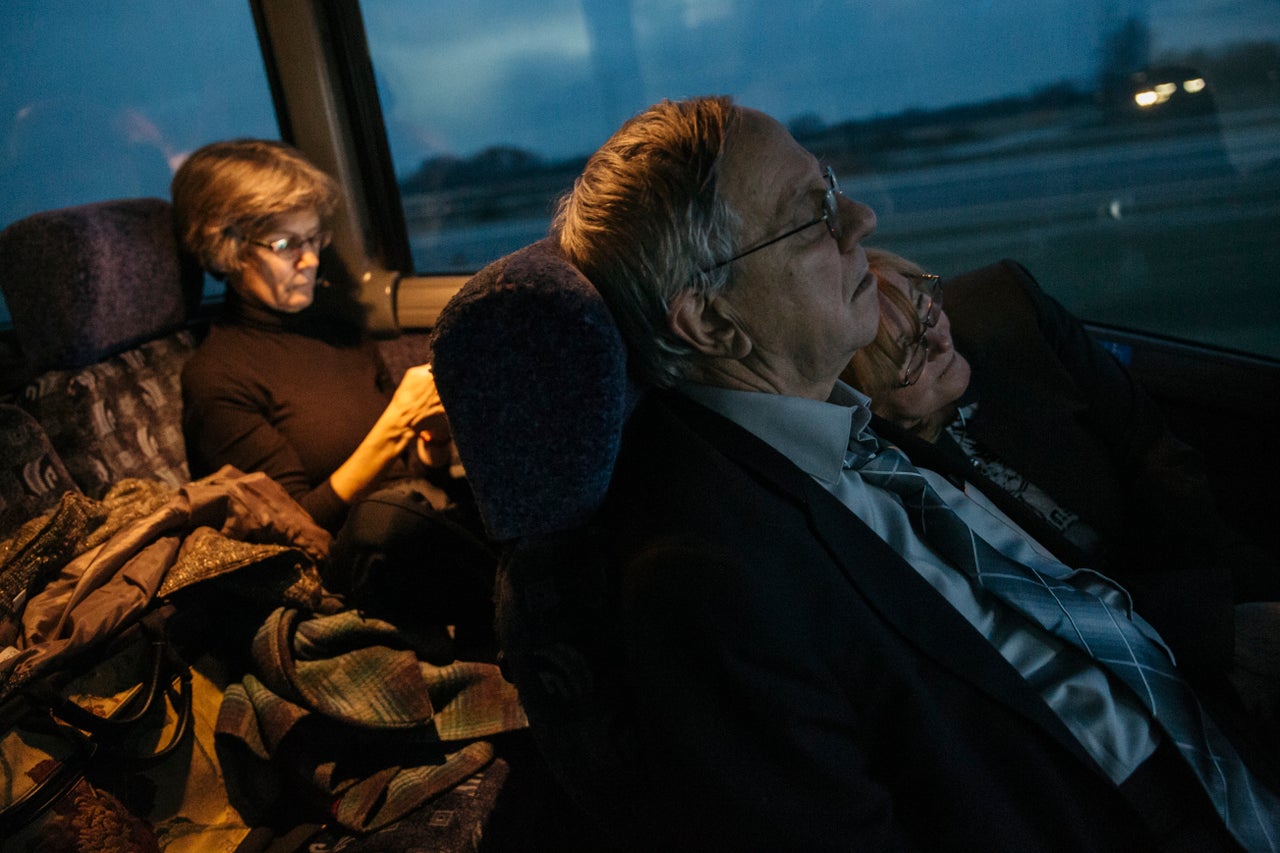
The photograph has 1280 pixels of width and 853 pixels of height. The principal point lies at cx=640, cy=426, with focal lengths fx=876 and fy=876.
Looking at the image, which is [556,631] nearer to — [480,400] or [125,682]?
[480,400]

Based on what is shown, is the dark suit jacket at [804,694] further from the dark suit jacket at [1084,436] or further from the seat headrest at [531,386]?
the dark suit jacket at [1084,436]

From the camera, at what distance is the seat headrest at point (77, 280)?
6.22 ft

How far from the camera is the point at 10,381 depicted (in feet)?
7.20

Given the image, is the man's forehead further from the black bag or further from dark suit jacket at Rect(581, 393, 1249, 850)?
the black bag

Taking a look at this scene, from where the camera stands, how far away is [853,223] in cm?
126

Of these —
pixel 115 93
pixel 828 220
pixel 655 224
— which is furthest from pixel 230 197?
pixel 828 220

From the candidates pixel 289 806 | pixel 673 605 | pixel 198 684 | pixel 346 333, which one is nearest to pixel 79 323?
pixel 346 333

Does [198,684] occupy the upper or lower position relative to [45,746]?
lower

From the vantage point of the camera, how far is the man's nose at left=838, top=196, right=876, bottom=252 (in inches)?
49.2

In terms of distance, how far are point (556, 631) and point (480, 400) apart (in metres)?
0.31

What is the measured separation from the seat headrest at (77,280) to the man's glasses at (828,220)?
152 cm

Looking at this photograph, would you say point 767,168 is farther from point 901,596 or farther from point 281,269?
point 281,269

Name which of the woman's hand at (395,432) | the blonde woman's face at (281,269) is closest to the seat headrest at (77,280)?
the blonde woman's face at (281,269)

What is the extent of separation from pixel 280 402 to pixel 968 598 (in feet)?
5.52
